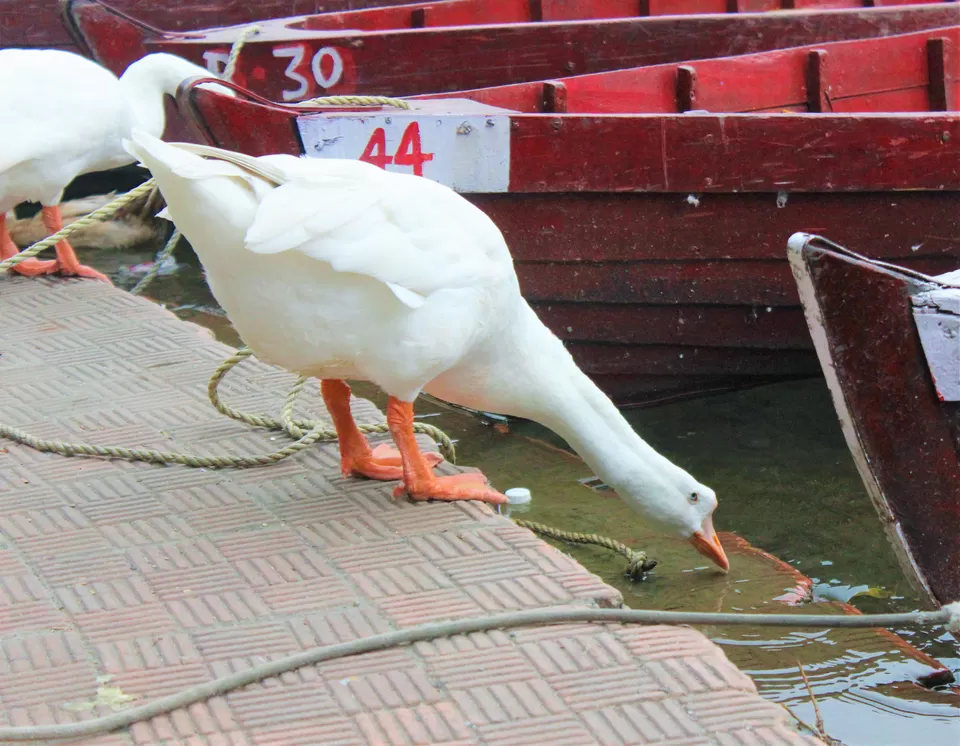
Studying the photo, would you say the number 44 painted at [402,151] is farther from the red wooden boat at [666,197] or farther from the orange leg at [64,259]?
the orange leg at [64,259]

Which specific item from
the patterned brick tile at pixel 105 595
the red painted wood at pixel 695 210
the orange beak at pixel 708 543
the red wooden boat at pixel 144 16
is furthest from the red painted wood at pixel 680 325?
the red wooden boat at pixel 144 16

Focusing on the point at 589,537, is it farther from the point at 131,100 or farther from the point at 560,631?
the point at 131,100

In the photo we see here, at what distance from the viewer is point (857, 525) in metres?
4.90

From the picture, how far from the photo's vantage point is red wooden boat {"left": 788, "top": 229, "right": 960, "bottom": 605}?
11.0ft

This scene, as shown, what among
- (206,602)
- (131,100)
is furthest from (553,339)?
(131,100)

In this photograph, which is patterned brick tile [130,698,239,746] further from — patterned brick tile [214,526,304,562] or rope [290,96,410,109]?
rope [290,96,410,109]

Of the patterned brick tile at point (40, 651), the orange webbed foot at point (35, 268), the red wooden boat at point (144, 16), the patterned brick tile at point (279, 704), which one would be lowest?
the patterned brick tile at point (279, 704)

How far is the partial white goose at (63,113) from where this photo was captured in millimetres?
5738

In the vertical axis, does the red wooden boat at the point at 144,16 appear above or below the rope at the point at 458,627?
above

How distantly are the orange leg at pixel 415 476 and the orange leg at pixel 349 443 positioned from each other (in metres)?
0.13

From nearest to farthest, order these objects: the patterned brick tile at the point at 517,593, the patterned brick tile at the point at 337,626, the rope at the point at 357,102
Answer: the patterned brick tile at the point at 337,626 < the patterned brick tile at the point at 517,593 < the rope at the point at 357,102

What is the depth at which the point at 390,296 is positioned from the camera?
3.33 metres

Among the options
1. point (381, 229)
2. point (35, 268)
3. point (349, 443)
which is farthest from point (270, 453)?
point (35, 268)

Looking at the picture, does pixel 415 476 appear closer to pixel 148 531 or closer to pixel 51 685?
pixel 148 531
